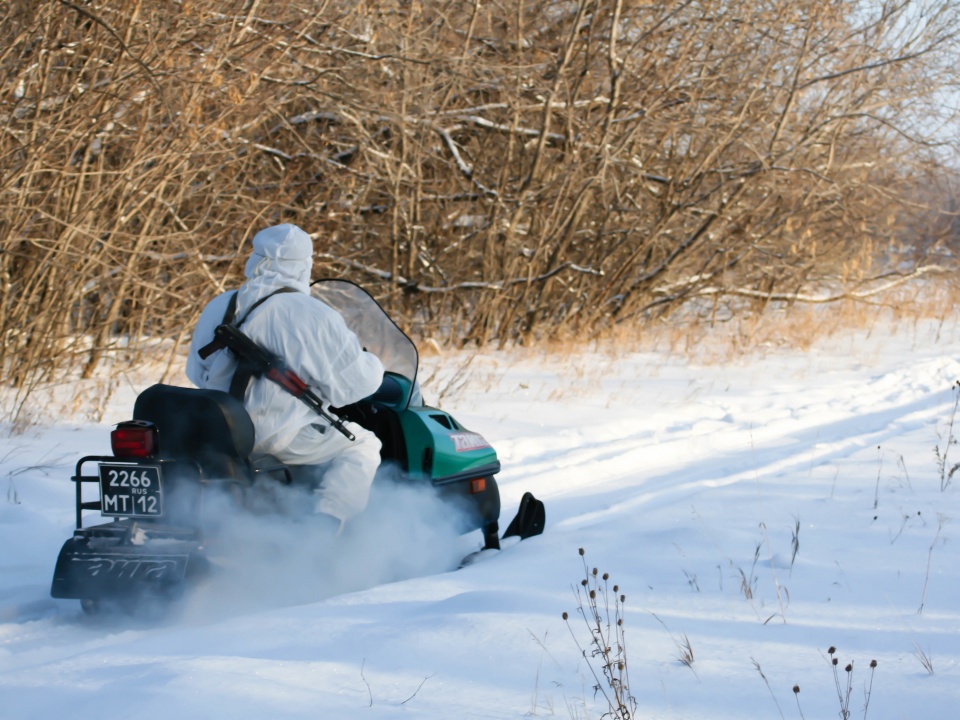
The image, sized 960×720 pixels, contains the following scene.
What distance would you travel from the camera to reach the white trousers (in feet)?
13.3

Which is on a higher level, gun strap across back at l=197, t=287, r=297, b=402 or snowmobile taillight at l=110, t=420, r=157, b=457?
gun strap across back at l=197, t=287, r=297, b=402

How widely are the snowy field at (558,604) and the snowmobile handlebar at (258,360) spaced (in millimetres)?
Answer: 573

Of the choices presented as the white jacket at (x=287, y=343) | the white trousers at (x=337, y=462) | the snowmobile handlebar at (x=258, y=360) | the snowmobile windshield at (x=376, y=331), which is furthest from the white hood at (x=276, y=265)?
the white trousers at (x=337, y=462)

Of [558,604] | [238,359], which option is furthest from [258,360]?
[558,604]

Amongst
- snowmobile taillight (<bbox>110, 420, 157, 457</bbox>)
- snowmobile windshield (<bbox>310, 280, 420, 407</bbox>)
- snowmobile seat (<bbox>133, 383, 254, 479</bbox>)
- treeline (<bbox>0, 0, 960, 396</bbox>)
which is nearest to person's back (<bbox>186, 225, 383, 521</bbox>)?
snowmobile seat (<bbox>133, 383, 254, 479</bbox>)

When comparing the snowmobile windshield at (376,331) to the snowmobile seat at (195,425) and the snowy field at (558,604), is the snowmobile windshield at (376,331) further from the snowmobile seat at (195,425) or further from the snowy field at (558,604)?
the snowmobile seat at (195,425)

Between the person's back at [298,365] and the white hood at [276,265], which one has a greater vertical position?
the white hood at [276,265]

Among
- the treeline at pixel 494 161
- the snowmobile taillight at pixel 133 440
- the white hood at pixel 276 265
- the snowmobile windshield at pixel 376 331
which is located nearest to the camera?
the snowmobile taillight at pixel 133 440

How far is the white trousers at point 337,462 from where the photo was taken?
4.04 m

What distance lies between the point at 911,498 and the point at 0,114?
6.60 m

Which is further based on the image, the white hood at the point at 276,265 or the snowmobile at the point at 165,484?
the white hood at the point at 276,265

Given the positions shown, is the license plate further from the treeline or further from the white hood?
the treeline

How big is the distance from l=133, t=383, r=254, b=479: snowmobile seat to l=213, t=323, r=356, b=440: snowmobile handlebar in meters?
0.26

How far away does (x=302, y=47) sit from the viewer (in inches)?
372
